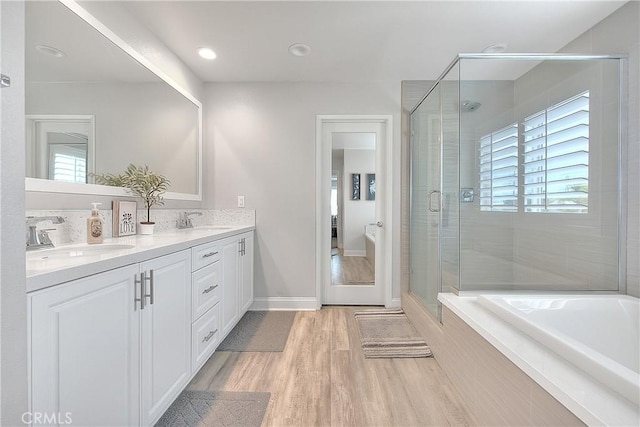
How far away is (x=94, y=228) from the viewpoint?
1.45 m

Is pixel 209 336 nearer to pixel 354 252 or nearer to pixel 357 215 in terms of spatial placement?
pixel 354 252

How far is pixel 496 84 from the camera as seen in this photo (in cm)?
221

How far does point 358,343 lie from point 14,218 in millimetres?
2080

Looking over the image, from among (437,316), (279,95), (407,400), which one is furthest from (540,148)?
(279,95)

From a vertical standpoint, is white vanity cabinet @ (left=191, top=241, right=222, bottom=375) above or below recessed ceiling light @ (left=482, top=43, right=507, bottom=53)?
below

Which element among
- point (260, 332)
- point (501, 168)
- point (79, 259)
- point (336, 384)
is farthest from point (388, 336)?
point (79, 259)

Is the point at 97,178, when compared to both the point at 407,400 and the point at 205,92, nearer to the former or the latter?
the point at 205,92

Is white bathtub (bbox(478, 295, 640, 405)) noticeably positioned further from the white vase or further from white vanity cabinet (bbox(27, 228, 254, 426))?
the white vase

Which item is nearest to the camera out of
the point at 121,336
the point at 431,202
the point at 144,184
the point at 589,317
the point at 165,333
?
the point at 121,336

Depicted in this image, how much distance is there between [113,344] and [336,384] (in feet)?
3.97

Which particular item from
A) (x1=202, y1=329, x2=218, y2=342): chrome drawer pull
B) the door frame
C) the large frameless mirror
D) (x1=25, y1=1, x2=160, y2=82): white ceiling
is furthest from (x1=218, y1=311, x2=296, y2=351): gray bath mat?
(x1=25, y1=1, x2=160, y2=82): white ceiling

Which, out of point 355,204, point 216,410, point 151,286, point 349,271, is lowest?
point 216,410

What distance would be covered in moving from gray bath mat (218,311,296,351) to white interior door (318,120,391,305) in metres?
0.59

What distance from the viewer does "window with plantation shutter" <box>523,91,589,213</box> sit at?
190 cm
